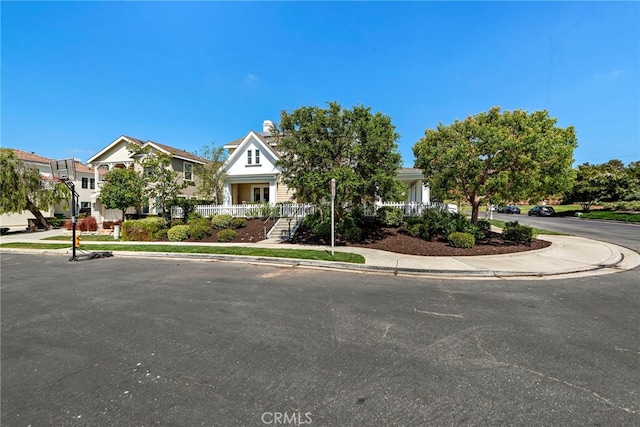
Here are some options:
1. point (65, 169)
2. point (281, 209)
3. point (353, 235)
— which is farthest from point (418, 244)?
point (65, 169)

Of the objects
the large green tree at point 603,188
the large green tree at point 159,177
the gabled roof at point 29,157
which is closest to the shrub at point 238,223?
the large green tree at point 159,177

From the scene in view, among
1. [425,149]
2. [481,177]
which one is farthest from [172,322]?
[481,177]

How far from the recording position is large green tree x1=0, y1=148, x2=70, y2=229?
2075cm

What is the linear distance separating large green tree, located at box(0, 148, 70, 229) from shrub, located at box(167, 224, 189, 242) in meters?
15.4

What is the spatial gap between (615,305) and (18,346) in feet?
31.9

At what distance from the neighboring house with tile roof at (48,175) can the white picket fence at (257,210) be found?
16.8 m

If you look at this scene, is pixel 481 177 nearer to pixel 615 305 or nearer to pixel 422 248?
pixel 422 248

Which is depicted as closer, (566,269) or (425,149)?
(566,269)

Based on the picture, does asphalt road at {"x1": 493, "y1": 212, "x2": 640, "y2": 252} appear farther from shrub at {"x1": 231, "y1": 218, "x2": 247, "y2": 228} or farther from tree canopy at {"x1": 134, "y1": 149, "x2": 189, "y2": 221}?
tree canopy at {"x1": 134, "y1": 149, "x2": 189, "y2": 221}

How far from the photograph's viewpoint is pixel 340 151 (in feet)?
39.7

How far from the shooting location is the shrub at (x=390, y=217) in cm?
1547

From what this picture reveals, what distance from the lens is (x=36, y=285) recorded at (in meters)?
7.06

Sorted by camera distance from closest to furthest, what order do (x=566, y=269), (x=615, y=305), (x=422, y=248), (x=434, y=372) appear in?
(x=434, y=372)
(x=615, y=305)
(x=566, y=269)
(x=422, y=248)

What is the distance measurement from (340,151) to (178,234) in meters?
10.1
